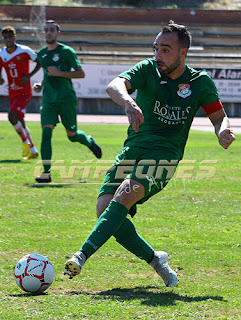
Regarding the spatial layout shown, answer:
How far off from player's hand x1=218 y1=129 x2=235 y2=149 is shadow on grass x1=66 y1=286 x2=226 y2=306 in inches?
43.7

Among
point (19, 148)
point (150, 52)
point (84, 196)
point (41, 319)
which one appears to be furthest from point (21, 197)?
point (150, 52)

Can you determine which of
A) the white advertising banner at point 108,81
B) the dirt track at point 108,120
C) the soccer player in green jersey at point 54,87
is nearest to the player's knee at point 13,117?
the soccer player in green jersey at point 54,87

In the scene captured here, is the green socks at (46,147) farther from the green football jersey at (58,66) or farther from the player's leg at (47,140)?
the green football jersey at (58,66)

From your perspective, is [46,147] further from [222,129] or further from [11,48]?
[222,129]

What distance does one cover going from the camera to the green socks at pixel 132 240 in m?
4.50

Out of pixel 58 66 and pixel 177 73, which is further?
pixel 58 66

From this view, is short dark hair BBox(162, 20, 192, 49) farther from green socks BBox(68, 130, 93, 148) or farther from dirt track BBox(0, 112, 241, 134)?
dirt track BBox(0, 112, 241, 134)

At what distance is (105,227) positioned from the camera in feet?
13.6

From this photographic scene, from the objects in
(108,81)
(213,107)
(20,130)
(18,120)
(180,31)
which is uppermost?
(180,31)

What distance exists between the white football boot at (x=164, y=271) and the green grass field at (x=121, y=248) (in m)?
0.07

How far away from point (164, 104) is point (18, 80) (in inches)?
328

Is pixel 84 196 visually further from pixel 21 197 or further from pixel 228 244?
pixel 228 244

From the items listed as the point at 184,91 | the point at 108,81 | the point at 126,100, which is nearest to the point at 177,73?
the point at 184,91

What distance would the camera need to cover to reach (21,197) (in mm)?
8156
